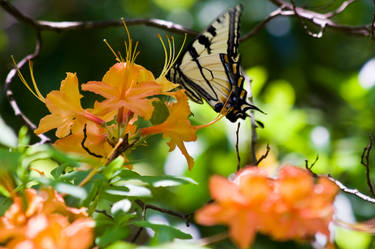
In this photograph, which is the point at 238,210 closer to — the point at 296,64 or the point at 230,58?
the point at 230,58

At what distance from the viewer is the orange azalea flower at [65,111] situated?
1.04 meters

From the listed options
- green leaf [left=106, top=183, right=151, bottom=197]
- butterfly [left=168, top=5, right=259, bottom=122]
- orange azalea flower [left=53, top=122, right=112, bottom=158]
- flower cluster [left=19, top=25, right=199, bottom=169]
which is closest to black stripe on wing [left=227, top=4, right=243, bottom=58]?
butterfly [left=168, top=5, right=259, bottom=122]

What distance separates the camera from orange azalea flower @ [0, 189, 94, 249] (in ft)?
2.04

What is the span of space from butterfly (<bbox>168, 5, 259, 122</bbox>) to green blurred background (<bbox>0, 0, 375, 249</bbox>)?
14.0 inches

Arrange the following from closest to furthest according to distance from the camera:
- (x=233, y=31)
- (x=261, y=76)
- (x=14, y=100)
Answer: (x=233, y=31), (x=14, y=100), (x=261, y=76)

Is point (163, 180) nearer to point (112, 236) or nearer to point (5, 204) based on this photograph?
point (112, 236)

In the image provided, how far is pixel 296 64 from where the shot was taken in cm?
295

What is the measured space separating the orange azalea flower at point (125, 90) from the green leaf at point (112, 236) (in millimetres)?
232

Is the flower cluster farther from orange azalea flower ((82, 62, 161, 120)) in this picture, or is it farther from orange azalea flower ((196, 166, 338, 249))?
orange azalea flower ((196, 166, 338, 249))

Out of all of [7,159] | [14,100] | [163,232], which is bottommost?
[14,100]

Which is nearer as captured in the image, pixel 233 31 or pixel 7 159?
pixel 7 159

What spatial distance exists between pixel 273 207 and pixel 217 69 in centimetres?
87

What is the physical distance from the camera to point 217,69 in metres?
1.51

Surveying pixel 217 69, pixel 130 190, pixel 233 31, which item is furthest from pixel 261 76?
pixel 130 190
